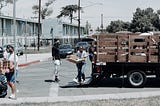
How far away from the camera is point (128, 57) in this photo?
712 inches

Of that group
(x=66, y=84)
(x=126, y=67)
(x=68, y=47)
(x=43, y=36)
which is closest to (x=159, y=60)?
(x=126, y=67)

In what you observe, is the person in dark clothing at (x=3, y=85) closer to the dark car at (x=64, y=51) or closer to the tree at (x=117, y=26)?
the dark car at (x=64, y=51)

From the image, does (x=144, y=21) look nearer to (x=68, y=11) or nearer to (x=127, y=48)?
(x=68, y=11)

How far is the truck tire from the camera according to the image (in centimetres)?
1802

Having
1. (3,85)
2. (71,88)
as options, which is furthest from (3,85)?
(71,88)

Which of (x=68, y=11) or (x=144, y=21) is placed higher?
(x=68, y=11)

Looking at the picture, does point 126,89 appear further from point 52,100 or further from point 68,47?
point 68,47

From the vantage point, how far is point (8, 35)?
274 feet

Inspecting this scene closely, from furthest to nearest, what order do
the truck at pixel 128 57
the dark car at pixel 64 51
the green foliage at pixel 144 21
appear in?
the green foliage at pixel 144 21, the dark car at pixel 64 51, the truck at pixel 128 57

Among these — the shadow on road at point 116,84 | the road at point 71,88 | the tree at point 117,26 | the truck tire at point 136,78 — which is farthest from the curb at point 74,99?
the tree at point 117,26

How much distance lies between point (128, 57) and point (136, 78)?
886mm

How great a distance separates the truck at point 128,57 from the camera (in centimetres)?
1795

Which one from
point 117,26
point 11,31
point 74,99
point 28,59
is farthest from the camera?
point 117,26

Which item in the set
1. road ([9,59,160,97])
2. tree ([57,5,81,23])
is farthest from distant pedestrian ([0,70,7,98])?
tree ([57,5,81,23])
